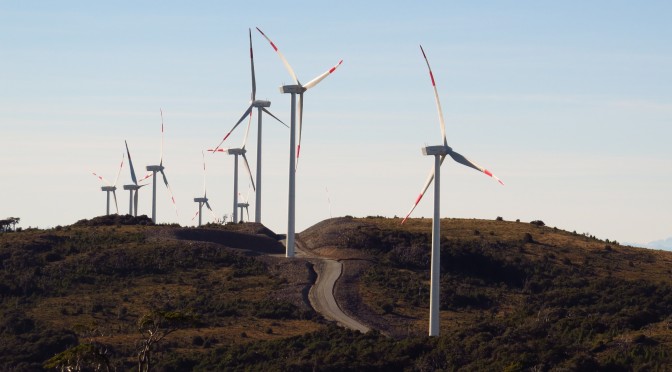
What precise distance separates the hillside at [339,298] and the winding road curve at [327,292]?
123 centimetres

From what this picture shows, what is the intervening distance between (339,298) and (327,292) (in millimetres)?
2734

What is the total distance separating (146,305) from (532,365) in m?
54.4

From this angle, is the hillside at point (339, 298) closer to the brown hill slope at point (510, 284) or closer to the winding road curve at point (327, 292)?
the brown hill slope at point (510, 284)

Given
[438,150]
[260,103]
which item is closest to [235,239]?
[260,103]

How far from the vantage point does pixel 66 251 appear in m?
176

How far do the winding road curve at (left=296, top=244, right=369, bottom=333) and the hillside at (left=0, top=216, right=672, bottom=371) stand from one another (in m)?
1.23

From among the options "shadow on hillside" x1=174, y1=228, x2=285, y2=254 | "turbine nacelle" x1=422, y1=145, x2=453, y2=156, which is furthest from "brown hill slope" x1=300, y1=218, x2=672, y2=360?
"turbine nacelle" x1=422, y1=145, x2=453, y2=156

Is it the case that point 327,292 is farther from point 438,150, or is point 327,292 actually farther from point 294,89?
point 438,150

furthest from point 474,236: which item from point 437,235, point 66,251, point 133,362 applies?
point 133,362

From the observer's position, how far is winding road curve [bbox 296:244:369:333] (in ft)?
456

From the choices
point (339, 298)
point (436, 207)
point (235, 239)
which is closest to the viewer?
point (436, 207)

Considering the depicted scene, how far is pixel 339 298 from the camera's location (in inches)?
5876

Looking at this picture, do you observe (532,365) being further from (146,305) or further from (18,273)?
(18,273)

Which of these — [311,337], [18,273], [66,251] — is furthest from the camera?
[66,251]
